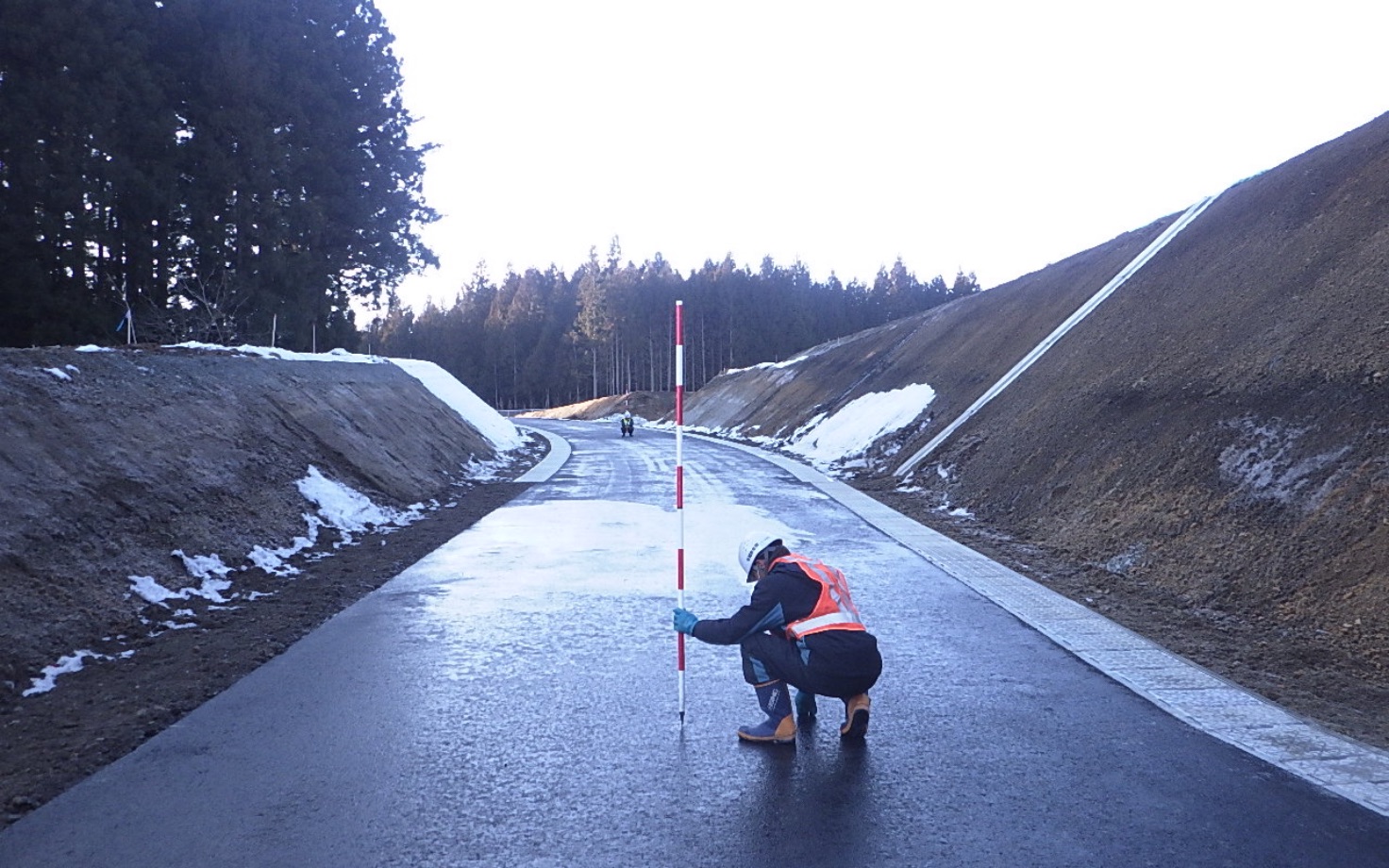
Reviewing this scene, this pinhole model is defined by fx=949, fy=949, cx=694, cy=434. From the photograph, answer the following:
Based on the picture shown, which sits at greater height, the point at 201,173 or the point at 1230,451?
the point at 201,173

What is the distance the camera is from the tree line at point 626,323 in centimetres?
9625

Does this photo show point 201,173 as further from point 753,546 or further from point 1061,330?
point 753,546

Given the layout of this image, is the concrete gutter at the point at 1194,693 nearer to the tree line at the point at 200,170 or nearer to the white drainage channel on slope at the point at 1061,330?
the white drainage channel on slope at the point at 1061,330

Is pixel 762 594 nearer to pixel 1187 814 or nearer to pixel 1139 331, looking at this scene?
pixel 1187 814

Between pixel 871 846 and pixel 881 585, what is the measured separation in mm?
6238

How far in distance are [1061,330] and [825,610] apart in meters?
21.3

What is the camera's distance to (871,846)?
13.9 feet

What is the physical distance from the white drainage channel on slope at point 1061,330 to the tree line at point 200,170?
1812cm

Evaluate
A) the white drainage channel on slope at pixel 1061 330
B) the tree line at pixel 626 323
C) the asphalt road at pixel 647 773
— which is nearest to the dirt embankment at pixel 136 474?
the asphalt road at pixel 647 773

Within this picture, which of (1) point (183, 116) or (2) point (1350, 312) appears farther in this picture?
(1) point (183, 116)

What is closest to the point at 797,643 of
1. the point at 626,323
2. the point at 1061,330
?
the point at 1061,330

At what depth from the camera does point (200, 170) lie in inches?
1085

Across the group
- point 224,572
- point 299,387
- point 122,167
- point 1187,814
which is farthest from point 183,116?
point 1187,814

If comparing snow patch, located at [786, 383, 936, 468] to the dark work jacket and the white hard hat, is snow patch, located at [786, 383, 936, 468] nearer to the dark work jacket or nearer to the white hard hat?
the white hard hat
